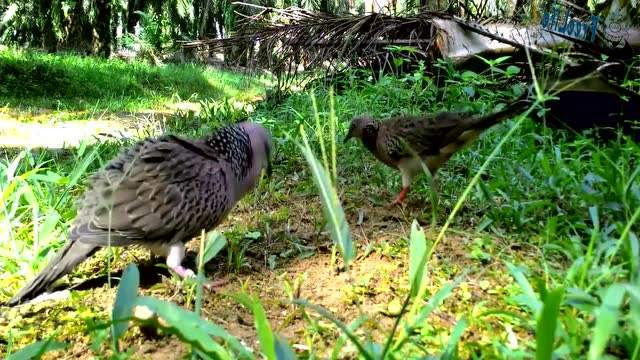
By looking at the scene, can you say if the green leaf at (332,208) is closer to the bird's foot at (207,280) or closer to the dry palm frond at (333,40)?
the bird's foot at (207,280)

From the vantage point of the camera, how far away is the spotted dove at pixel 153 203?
2393 millimetres

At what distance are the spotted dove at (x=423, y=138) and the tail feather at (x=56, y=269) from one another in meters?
1.63

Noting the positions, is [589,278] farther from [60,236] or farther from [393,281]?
[60,236]

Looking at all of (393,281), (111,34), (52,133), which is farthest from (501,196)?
(111,34)

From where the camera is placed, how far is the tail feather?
2.30 meters

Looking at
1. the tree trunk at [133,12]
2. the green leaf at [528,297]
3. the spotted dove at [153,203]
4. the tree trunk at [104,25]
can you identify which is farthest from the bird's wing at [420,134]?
the tree trunk at [133,12]

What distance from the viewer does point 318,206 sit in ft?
11.2

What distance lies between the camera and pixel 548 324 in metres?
1.21

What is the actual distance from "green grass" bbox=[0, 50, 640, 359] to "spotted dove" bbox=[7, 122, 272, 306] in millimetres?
243

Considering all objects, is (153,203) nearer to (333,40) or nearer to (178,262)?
(178,262)

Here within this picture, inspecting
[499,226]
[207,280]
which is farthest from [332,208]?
[499,226]

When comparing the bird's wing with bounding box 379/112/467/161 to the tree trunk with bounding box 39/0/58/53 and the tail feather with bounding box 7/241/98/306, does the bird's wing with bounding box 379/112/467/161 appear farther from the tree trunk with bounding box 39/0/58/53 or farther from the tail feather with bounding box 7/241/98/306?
the tree trunk with bounding box 39/0/58/53

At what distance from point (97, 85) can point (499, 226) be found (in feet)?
39.9

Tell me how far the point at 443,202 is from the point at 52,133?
6.18 meters
